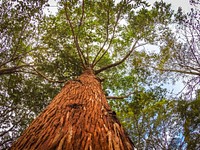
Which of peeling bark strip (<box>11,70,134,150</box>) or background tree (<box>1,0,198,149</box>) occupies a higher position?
background tree (<box>1,0,198,149</box>)

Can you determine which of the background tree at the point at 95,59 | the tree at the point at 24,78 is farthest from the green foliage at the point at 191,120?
the tree at the point at 24,78

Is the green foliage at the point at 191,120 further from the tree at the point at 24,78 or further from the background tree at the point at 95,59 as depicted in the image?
the tree at the point at 24,78

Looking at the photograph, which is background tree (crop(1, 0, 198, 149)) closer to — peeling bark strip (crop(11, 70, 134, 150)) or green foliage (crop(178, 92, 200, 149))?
green foliage (crop(178, 92, 200, 149))

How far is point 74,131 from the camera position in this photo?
187cm

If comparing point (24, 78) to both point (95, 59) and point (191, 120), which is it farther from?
point (191, 120)

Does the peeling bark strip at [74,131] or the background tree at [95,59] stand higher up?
the background tree at [95,59]

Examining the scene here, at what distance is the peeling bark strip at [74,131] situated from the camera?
1.69 meters

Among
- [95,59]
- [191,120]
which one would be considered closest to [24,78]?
[95,59]

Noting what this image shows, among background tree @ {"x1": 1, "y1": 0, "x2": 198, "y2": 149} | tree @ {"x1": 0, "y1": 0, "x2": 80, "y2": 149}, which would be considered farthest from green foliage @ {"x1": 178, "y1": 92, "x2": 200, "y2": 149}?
tree @ {"x1": 0, "y1": 0, "x2": 80, "y2": 149}

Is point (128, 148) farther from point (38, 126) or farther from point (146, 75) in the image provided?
point (146, 75)

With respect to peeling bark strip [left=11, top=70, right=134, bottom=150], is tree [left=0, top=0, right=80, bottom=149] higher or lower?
higher

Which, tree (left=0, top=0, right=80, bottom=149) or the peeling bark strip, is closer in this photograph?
the peeling bark strip

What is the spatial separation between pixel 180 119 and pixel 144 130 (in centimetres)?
192

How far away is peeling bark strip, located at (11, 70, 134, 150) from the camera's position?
1.69 meters
